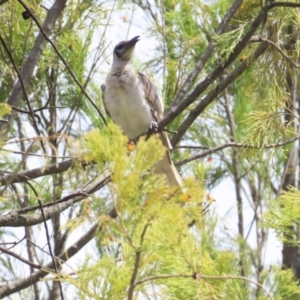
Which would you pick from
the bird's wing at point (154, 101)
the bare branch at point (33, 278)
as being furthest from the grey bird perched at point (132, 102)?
the bare branch at point (33, 278)

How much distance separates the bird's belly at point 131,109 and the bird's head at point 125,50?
14.1 inches

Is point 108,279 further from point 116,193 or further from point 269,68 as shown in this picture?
point 269,68

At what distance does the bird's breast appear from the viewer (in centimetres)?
394

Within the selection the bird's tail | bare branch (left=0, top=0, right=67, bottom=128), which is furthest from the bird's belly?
bare branch (left=0, top=0, right=67, bottom=128)

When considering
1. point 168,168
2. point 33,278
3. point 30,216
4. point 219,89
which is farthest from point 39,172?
point 168,168

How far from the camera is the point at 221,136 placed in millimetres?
5402

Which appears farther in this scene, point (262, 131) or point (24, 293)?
point (24, 293)

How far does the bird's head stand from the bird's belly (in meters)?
0.36

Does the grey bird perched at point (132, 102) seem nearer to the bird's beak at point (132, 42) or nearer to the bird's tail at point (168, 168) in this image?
the bird's tail at point (168, 168)

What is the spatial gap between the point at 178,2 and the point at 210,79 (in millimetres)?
2253

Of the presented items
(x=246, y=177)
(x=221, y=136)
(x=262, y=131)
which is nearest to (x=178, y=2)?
(x=221, y=136)

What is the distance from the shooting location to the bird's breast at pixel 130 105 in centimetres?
394

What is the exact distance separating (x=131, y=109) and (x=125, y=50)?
0.46 meters

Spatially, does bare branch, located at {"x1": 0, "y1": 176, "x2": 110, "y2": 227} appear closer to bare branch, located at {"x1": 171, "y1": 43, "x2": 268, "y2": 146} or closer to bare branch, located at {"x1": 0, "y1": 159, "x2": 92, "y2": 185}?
bare branch, located at {"x1": 0, "y1": 159, "x2": 92, "y2": 185}
